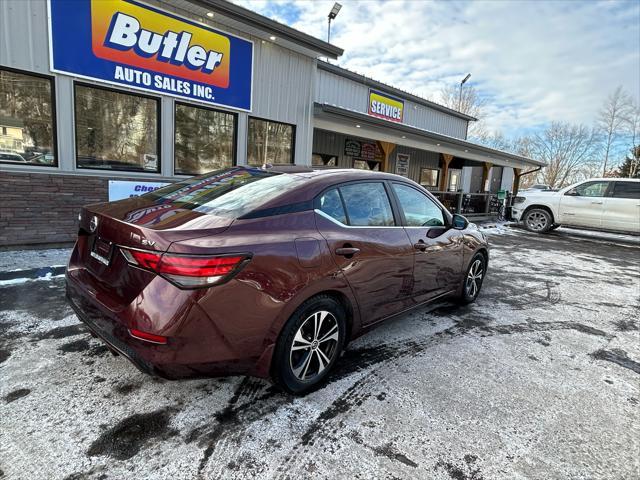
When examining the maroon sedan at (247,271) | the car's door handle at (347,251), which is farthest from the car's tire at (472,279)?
the car's door handle at (347,251)

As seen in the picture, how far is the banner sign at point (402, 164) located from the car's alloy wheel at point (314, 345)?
45.2 feet

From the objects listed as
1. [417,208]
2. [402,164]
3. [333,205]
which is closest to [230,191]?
A: [333,205]

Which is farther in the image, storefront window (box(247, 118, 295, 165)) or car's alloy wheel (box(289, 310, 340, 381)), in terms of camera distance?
storefront window (box(247, 118, 295, 165))

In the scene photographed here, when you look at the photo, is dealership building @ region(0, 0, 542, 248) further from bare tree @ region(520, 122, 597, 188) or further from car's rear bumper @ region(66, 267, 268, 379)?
bare tree @ region(520, 122, 597, 188)

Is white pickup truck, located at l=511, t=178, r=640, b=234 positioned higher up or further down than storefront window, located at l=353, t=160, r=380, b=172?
further down

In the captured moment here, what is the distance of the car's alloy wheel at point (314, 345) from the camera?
243 centimetres

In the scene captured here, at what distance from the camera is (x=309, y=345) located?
2.48 meters

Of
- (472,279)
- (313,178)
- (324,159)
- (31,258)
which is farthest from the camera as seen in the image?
(324,159)

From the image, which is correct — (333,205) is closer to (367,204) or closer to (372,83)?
(367,204)

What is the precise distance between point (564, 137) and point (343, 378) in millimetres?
52591

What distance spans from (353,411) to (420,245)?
1.59 metres

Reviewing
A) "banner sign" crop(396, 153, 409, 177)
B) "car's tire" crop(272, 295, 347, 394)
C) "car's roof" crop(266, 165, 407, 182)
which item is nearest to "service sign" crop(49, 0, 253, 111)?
"car's roof" crop(266, 165, 407, 182)

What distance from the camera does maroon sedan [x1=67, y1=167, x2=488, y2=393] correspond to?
1.92 meters

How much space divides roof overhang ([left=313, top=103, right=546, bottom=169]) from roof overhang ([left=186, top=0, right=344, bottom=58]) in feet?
4.06
